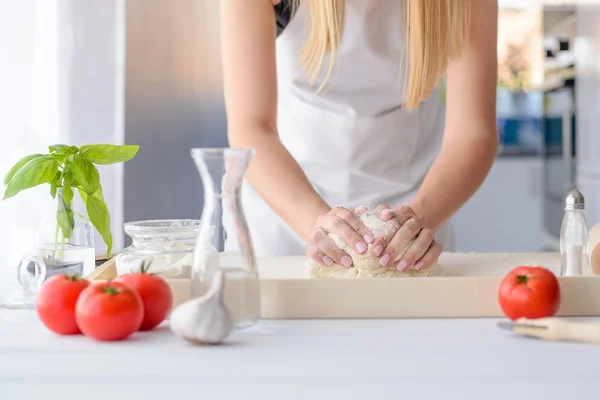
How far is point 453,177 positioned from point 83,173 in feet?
2.52

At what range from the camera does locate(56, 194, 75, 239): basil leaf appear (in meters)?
1.18

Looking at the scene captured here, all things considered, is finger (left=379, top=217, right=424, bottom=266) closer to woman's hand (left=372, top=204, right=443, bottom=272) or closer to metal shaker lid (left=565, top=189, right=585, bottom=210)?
woman's hand (left=372, top=204, right=443, bottom=272)

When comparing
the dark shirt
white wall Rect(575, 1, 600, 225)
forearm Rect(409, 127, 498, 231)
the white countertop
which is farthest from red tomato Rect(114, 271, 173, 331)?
white wall Rect(575, 1, 600, 225)

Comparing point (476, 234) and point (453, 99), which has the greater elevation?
point (453, 99)

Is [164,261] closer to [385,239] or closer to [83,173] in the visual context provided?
[83,173]

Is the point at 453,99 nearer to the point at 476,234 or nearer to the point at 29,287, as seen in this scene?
the point at 29,287

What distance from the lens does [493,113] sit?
1.76 metres

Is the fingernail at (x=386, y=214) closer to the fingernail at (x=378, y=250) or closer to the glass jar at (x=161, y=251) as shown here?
the fingernail at (x=378, y=250)

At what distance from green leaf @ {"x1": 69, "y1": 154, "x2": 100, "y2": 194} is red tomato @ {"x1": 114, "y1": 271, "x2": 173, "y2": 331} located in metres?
0.23

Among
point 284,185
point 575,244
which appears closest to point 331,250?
point 284,185

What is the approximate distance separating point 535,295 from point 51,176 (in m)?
0.68

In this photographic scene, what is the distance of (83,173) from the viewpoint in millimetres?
1171

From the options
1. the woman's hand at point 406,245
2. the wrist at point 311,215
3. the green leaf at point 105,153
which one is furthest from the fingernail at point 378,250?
the green leaf at point 105,153

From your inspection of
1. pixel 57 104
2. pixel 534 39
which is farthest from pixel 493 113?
pixel 534 39
